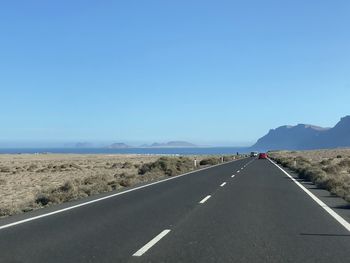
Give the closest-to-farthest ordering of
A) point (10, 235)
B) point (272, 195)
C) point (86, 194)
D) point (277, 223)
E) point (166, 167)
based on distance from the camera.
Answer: point (10, 235), point (277, 223), point (272, 195), point (86, 194), point (166, 167)

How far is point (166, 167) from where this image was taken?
4025 centimetres

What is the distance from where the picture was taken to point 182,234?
1030 centimetres

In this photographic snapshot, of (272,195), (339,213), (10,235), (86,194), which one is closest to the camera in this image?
(10,235)

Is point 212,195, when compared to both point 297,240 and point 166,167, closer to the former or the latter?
point 297,240

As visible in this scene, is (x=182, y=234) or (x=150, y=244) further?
(x=182, y=234)

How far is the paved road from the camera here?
8211 mm

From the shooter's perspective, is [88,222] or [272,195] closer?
[88,222]

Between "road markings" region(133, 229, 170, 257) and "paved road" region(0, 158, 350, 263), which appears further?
"road markings" region(133, 229, 170, 257)

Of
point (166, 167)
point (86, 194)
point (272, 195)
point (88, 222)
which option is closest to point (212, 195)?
point (272, 195)

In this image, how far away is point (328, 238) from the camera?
32.3 feet

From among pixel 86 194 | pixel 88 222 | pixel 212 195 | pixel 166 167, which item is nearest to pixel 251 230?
pixel 88 222

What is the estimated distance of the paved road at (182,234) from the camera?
821 centimetres

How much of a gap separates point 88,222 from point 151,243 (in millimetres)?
3167

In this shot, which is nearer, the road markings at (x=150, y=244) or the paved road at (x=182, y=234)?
the paved road at (x=182, y=234)
